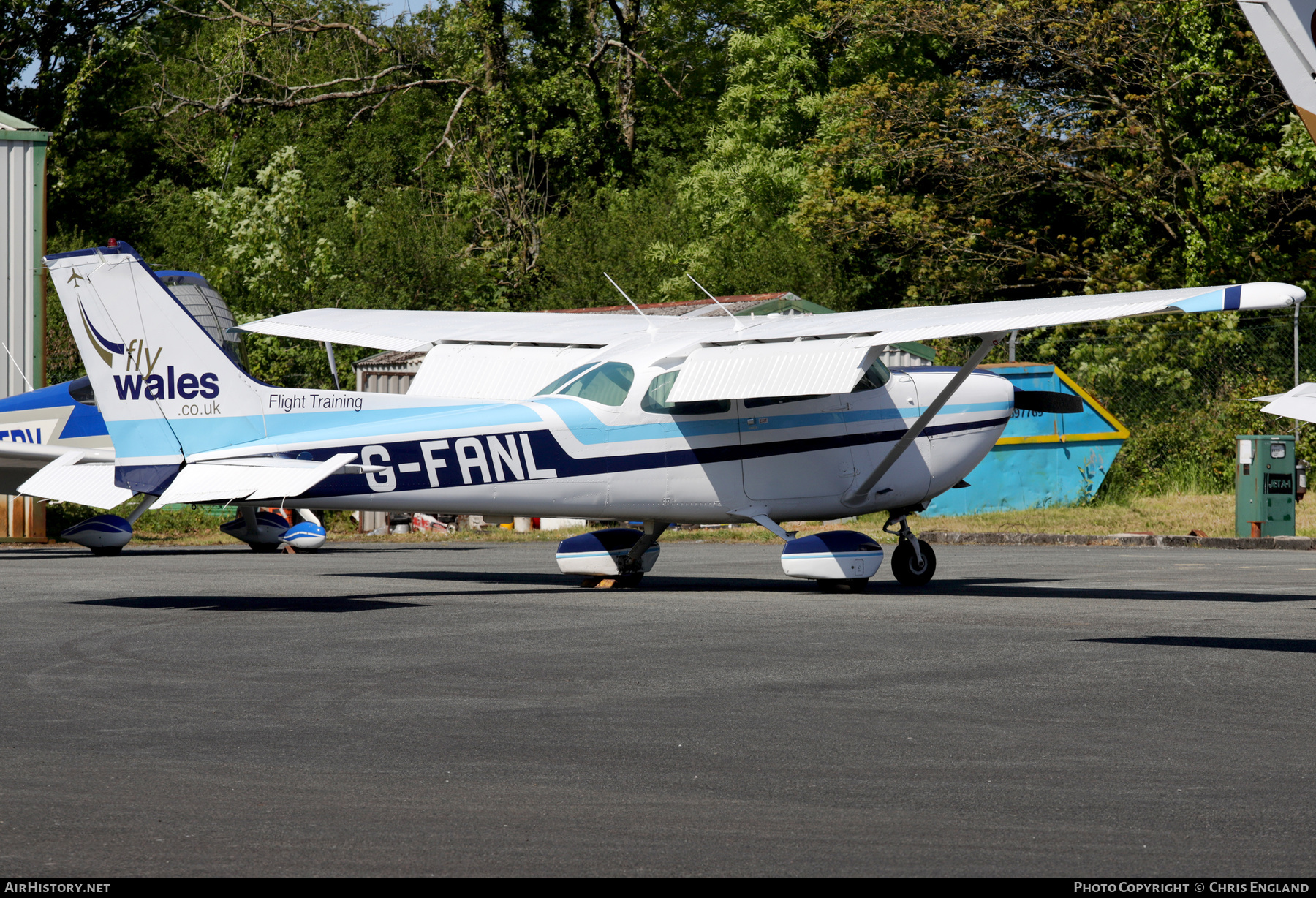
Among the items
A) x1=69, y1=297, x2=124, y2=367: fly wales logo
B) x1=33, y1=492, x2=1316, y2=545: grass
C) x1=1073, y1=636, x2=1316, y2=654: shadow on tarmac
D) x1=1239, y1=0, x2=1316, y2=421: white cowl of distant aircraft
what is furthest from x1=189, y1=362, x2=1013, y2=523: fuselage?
x1=33, y1=492, x2=1316, y2=545: grass

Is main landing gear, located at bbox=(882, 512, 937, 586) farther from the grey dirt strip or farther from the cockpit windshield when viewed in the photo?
the grey dirt strip

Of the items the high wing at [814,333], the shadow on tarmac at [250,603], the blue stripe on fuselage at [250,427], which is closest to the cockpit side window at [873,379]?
the high wing at [814,333]

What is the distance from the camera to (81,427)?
18891mm

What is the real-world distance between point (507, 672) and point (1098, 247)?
2905 cm

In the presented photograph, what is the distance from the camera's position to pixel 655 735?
6672 mm

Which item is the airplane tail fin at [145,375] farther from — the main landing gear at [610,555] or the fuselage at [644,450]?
the main landing gear at [610,555]

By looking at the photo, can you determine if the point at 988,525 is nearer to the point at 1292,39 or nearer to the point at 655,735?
the point at 1292,39

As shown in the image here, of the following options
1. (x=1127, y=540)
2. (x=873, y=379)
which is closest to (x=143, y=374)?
(x=873, y=379)

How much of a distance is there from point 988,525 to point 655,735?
16.8 metres

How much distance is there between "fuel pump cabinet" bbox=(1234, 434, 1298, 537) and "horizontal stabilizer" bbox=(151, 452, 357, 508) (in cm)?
1297

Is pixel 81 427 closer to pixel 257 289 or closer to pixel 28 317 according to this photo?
pixel 28 317

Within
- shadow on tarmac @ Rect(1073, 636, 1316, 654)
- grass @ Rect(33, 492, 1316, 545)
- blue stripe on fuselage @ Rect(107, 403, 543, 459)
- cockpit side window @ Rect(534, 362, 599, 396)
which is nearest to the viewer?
shadow on tarmac @ Rect(1073, 636, 1316, 654)

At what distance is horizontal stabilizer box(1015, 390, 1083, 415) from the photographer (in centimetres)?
1467
